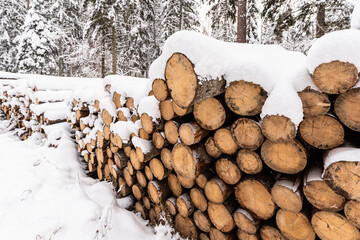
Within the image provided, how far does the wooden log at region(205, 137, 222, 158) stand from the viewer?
68.8 inches

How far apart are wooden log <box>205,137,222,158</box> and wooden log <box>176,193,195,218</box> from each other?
601mm

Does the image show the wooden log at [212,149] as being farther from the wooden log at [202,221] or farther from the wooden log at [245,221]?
the wooden log at [202,221]

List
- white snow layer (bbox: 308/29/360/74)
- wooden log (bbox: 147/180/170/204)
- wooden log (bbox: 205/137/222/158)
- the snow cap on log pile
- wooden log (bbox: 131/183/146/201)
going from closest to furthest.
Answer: white snow layer (bbox: 308/29/360/74), wooden log (bbox: 205/137/222/158), wooden log (bbox: 147/180/170/204), the snow cap on log pile, wooden log (bbox: 131/183/146/201)

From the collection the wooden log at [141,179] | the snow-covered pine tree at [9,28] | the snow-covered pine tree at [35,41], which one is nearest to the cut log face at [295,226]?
the wooden log at [141,179]

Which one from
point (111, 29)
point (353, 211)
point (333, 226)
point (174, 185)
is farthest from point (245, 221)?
point (111, 29)

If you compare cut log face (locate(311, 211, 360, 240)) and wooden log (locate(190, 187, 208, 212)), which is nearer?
cut log face (locate(311, 211, 360, 240))

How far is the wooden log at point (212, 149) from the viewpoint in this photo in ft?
5.74

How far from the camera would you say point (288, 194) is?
1.37 metres

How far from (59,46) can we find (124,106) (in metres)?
17.7

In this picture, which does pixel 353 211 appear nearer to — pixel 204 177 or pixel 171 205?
pixel 204 177

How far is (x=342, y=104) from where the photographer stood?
3.80 feet

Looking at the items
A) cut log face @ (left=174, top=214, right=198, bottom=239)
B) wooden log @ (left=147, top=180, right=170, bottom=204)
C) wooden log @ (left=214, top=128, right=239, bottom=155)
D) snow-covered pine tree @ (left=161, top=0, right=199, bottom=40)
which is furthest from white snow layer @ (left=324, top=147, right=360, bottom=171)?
snow-covered pine tree @ (left=161, top=0, right=199, bottom=40)

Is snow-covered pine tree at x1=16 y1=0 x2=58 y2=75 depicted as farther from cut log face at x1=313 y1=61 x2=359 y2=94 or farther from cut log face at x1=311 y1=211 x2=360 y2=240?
cut log face at x1=311 y1=211 x2=360 y2=240

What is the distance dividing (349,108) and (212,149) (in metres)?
0.99
